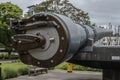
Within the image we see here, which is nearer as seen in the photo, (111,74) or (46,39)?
(46,39)

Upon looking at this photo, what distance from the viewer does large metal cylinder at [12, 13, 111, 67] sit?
2902 millimetres

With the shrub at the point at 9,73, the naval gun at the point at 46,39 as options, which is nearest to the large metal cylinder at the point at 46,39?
the naval gun at the point at 46,39

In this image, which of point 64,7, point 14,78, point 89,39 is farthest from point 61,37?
point 64,7

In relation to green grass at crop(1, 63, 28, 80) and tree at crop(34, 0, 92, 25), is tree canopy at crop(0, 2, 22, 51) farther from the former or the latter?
green grass at crop(1, 63, 28, 80)

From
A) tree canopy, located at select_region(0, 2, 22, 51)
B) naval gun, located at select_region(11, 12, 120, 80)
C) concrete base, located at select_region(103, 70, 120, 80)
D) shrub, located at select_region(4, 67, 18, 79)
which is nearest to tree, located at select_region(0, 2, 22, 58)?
tree canopy, located at select_region(0, 2, 22, 51)

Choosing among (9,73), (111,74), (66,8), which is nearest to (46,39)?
(111,74)

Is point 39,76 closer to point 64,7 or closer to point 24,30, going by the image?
point 24,30

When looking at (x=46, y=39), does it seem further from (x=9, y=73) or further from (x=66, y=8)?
(x=66, y=8)

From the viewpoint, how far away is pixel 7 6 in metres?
63.3

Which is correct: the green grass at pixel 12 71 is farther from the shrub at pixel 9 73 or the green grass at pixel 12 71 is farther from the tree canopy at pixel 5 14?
the tree canopy at pixel 5 14

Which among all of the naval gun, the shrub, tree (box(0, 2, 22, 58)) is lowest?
the shrub

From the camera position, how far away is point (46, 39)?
2971 mm

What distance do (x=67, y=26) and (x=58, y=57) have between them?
257mm

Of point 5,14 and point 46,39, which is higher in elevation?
point 5,14
